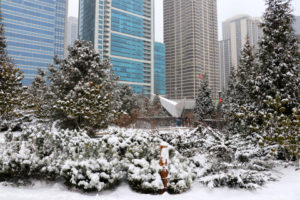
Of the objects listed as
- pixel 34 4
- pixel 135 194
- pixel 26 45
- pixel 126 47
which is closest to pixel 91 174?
pixel 135 194

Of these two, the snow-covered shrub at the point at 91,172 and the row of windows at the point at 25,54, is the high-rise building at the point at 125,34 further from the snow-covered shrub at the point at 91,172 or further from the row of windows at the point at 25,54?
the snow-covered shrub at the point at 91,172

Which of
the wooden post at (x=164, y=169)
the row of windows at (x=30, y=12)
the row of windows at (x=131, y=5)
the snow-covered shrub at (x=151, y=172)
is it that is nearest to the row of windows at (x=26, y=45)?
the row of windows at (x=30, y=12)

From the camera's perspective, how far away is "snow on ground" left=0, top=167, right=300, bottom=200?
4243 mm

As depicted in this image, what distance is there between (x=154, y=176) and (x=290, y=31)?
29.9ft

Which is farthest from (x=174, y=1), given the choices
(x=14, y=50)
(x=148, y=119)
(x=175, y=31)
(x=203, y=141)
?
(x=203, y=141)

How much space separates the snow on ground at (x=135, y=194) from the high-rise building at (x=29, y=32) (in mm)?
107025

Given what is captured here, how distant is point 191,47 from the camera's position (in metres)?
147

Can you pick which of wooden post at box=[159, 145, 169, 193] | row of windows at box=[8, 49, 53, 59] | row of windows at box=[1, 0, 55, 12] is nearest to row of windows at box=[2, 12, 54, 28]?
row of windows at box=[1, 0, 55, 12]

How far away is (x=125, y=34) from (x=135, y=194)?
10251cm

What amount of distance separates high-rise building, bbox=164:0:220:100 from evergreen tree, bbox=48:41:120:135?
12743 centimetres

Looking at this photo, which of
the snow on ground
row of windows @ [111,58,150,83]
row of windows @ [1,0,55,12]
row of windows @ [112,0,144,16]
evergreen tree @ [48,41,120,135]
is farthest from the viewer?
row of windows @ [112,0,144,16]

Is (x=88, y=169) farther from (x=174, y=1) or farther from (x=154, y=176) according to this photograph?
(x=174, y=1)

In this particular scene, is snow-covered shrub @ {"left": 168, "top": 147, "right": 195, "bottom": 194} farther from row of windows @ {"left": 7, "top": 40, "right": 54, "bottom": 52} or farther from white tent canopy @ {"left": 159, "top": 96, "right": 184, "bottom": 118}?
row of windows @ {"left": 7, "top": 40, "right": 54, "bottom": 52}

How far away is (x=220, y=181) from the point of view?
16.5ft
